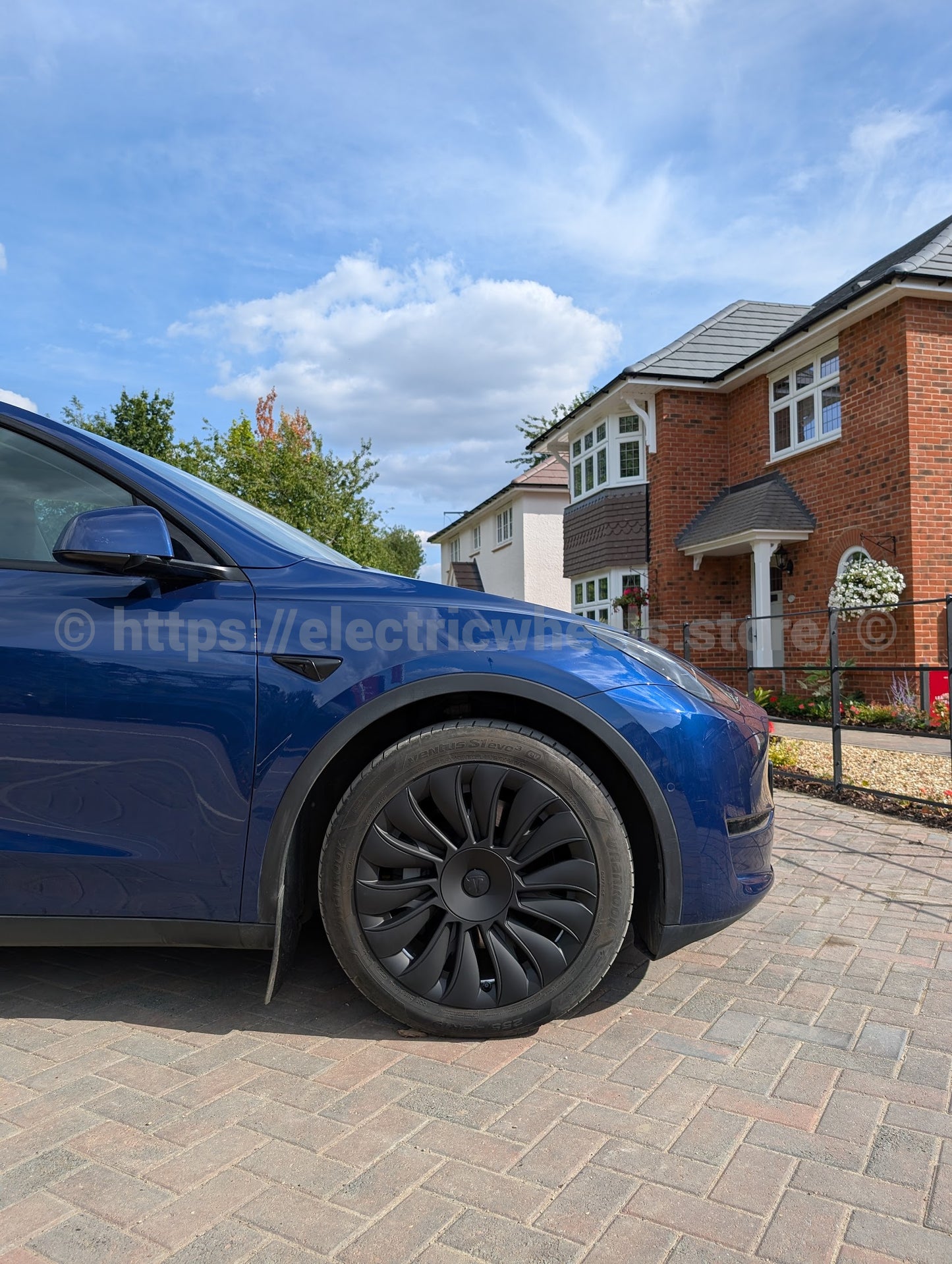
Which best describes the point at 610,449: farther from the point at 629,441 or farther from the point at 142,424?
the point at 142,424

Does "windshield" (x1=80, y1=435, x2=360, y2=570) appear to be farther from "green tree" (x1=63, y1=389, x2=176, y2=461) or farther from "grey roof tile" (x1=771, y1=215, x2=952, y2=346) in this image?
"green tree" (x1=63, y1=389, x2=176, y2=461)

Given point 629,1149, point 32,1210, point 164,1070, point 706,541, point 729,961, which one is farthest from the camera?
point 706,541

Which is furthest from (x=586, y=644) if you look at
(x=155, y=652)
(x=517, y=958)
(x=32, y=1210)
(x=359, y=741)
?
(x=32, y=1210)

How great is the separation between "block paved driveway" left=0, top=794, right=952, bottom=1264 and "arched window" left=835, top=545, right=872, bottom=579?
10.5 meters

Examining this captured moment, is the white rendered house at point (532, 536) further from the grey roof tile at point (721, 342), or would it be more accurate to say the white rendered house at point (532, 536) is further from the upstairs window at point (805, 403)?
the upstairs window at point (805, 403)

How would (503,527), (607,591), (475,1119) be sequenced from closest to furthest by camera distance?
(475,1119), (607,591), (503,527)

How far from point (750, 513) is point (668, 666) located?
12235mm

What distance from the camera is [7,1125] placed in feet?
5.80

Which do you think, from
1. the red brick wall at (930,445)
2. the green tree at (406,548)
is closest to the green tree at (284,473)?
the red brick wall at (930,445)

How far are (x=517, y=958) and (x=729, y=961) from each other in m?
1.04

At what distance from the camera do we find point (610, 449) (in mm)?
18359

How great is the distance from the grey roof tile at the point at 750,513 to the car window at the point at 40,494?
12.4 m

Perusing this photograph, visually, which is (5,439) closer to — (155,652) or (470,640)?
(155,652)

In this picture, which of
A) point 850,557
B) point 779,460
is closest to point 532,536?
point 779,460
